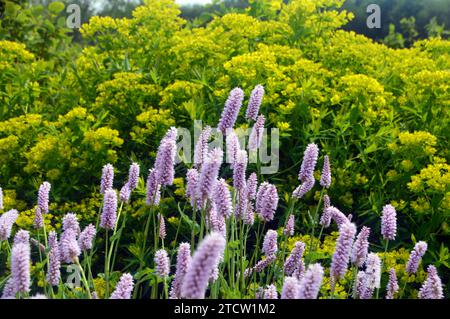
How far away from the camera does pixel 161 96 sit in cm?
496

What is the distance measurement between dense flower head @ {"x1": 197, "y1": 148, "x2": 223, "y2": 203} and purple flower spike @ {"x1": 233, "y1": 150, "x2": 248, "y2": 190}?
1.20ft

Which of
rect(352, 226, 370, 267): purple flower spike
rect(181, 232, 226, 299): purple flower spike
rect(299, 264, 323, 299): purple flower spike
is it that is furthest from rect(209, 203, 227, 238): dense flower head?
rect(181, 232, 226, 299): purple flower spike

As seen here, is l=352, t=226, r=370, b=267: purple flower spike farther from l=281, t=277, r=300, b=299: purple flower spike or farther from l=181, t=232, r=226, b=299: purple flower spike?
l=181, t=232, r=226, b=299: purple flower spike

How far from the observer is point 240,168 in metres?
2.62

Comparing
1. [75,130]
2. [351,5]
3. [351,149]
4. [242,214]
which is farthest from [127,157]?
[351,5]

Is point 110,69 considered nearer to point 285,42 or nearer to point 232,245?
point 285,42

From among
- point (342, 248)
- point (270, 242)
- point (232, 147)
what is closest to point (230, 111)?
point (232, 147)

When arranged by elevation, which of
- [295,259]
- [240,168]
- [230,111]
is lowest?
[295,259]

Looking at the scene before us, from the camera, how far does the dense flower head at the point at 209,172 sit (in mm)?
2162

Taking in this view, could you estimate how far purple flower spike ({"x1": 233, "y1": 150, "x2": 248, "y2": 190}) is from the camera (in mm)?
2592

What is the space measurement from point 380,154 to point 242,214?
1.91 m

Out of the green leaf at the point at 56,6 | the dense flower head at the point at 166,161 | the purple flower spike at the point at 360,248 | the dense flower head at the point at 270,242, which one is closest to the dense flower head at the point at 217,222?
the dense flower head at the point at 166,161

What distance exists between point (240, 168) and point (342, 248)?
657 millimetres

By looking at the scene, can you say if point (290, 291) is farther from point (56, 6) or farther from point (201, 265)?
point (56, 6)
